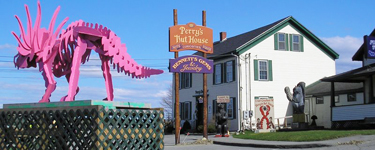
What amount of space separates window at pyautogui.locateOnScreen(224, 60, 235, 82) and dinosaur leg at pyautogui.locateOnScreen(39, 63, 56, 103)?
21885 mm

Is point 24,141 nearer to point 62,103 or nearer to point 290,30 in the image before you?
point 62,103

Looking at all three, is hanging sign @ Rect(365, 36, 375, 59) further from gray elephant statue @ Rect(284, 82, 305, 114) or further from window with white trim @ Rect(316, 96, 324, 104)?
window with white trim @ Rect(316, 96, 324, 104)

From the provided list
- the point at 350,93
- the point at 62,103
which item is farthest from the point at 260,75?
the point at 62,103

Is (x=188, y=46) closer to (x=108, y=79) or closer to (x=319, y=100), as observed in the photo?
(x=108, y=79)

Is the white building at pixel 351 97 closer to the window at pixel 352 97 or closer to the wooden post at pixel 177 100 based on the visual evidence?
the window at pixel 352 97

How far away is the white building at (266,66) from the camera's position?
31.7 meters

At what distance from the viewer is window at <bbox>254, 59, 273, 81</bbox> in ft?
106

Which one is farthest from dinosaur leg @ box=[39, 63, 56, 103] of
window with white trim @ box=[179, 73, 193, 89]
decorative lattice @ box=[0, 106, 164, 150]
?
window with white trim @ box=[179, 73, 193, 89]

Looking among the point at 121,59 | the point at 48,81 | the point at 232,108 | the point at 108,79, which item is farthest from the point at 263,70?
the point at 48,81

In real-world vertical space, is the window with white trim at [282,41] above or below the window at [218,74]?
above

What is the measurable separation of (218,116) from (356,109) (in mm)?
7767

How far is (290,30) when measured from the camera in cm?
3369

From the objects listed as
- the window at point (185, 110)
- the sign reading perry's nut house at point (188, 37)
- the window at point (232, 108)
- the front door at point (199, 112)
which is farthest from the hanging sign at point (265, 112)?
the sign reading perry's nut house at point (188, 37)

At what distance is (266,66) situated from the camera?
32594 mm
